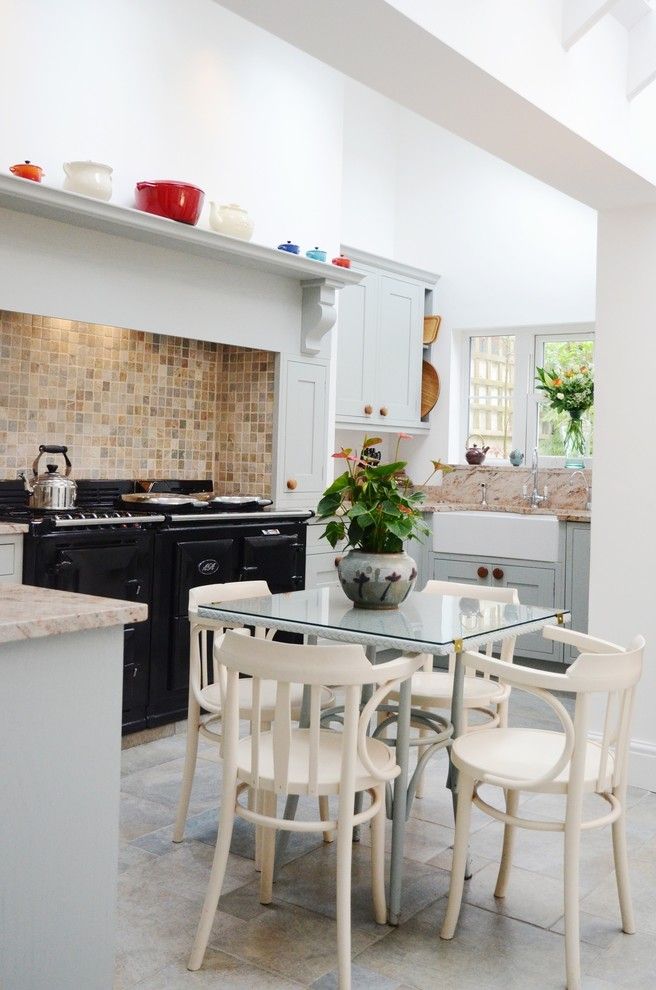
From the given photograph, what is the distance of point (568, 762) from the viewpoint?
7.68 feet

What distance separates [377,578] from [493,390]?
3.81m

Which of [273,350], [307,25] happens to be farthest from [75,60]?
[307,25]

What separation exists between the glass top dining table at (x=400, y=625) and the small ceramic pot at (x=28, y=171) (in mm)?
1828

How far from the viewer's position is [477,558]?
5809mm

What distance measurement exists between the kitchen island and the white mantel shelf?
2202 millimetres

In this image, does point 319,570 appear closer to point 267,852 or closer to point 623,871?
point 267,852

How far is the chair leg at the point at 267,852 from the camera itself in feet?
8.54

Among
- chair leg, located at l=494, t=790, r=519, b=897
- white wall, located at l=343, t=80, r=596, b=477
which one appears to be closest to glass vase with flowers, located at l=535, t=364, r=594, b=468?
white wall, located at l=343, t=80, r=596, b=477

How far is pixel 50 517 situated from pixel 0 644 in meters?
2.17

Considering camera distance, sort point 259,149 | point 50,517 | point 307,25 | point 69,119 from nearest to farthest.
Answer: point 307,25
point 50,517
point 69,119
point 259,149

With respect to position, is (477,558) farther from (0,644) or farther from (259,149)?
(0,644)

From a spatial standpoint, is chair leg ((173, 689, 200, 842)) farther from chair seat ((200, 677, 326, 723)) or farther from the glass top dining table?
the glass top dining table

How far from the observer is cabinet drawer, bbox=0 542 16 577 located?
3.61m

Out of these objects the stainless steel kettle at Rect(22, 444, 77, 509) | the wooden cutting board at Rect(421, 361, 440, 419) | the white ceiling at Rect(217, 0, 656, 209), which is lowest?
the stainless steel kettle at Rect(22, 444, 77, 509)
